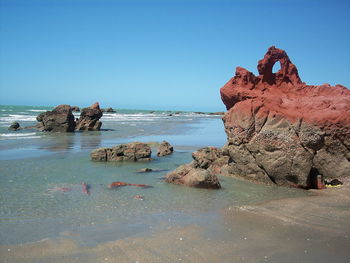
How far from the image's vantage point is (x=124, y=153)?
45.0 ft

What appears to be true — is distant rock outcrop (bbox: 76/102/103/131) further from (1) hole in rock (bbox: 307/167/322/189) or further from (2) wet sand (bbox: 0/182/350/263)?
(2) wet sand (bbox: 0/182/350/263)

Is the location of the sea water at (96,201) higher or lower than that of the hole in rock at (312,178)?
lower

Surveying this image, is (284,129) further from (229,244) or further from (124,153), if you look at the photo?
(124,153)

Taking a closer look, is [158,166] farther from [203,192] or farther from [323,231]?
[323,231]

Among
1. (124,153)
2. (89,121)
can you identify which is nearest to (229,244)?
(124,153)

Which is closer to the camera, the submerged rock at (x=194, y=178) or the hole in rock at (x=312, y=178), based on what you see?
the submerged rock at (x=194, y=178)

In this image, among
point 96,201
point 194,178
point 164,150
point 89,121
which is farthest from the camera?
point 89,121

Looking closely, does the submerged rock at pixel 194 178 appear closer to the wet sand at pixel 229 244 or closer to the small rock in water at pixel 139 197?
the small rock in water at pixel 139 197

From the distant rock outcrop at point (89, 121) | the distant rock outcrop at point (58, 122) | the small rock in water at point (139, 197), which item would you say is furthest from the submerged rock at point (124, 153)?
the distant rock outcrop at point (89, 121)

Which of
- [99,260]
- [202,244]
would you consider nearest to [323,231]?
[202,244]

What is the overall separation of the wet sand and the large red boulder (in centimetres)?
277

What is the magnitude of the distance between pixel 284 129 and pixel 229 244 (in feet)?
17.0

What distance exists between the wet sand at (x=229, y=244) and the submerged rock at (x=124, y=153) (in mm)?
7353

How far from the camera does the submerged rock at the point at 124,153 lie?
13.4 meters
